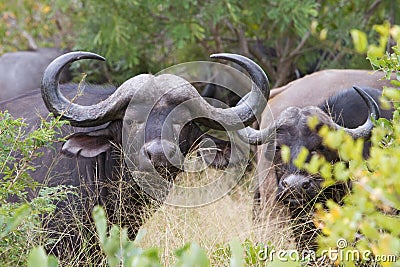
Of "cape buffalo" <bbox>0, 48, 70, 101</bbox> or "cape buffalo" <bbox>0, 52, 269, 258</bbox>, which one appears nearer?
"cape buffalo" <bbox>0, 52, 269, 258</bbox>

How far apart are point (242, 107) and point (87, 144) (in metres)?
1.13

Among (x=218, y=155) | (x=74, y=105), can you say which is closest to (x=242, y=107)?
(x=218, y=155)

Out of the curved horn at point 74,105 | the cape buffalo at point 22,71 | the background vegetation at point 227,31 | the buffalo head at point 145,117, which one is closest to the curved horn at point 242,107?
the buffalo head at point 145,117

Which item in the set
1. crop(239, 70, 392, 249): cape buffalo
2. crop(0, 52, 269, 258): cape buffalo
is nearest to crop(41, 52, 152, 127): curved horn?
crop(0, 52, 269, 258): cape buffalo

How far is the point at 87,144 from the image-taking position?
4750 mm

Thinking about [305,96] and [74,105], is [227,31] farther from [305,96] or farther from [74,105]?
[74,105]

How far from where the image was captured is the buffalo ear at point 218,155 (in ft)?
16.1

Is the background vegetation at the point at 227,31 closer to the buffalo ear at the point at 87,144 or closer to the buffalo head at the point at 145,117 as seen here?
the buffalo head at the point at 145,117

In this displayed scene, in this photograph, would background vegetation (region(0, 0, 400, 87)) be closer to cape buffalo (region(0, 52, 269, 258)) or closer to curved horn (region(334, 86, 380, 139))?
curved horn (region(334, 86, 380, 139))

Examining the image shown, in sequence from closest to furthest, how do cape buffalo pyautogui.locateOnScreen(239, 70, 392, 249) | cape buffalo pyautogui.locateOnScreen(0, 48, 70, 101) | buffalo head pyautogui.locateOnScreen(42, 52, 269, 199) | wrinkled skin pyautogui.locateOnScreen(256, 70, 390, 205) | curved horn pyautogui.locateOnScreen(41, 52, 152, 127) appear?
buffalo head pyautogui.locateOnScreen(42, 52, 269, 199), curved horn pyautogui.locateOnScreen(41, 52, 152, 127), cape buffalo pyautogui.locateOnScreen(239, 70, 392, 249), wrinkled skin pyautogui.locateOnScreen(256, 70, 390, 205), cape buffalo pyautogui.locateOnScreen(0, 48, 70, 101)

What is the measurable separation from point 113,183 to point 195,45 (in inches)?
198

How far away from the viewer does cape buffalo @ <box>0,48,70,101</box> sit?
9.51 metres

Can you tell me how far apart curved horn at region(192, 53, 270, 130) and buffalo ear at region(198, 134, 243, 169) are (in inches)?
4.6


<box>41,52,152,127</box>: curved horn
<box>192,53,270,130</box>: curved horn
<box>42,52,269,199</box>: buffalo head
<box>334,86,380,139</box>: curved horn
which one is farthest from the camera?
<box>334,86,380,139</box>: curved horn
